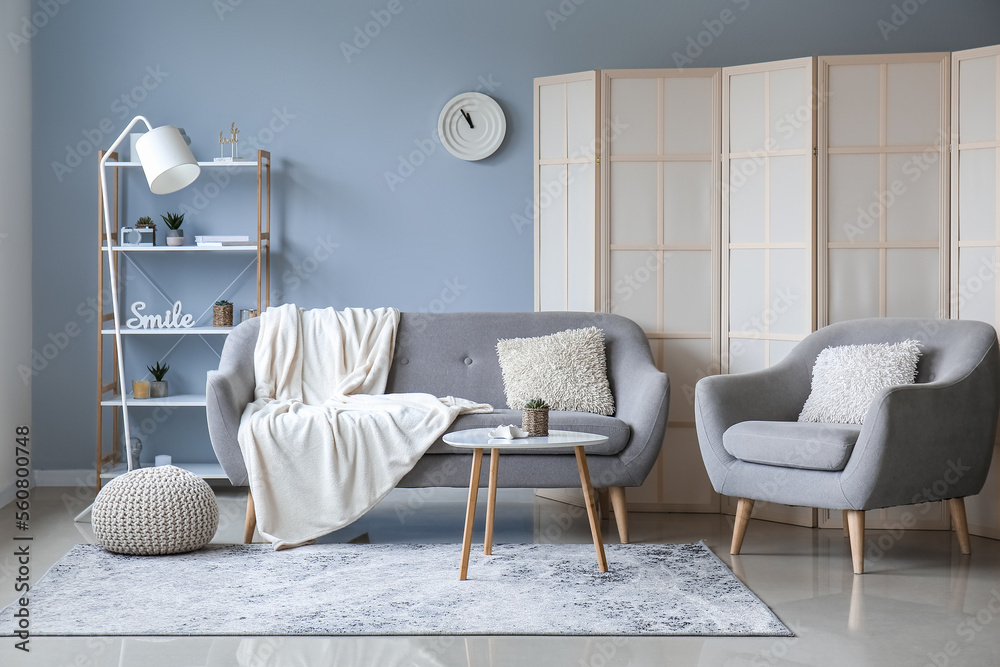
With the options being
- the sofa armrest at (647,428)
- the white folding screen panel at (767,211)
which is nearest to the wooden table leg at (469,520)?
the sofa armrest at (647,428)

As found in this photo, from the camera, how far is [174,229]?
4.55 m

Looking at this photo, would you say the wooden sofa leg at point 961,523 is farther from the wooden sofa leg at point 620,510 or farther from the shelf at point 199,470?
the shelf at point 199,470

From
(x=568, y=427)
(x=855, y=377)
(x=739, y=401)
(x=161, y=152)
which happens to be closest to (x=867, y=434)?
(x=855, y=377)

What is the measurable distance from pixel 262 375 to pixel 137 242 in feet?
3.90

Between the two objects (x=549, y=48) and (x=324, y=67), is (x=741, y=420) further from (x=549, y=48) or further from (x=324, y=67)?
(x=324, y=67)

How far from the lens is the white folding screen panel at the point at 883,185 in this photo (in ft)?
12.5

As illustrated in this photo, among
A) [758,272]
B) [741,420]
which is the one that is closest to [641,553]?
[741,420]

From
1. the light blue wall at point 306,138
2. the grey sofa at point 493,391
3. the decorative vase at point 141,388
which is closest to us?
the grey sofa at point 493,391

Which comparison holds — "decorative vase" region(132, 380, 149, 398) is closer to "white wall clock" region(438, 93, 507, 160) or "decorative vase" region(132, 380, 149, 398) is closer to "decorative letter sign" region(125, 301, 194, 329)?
"decorative letter sign" region(125, 301, 194, 329)

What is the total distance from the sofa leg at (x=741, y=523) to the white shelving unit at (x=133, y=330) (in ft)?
7.87

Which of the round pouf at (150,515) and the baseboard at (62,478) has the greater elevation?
the round pouf at (150,515)

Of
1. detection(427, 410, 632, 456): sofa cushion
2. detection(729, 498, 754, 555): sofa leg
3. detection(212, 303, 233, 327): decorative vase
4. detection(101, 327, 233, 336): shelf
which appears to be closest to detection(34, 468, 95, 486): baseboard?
detection(101, 327, 233, 336): shelf

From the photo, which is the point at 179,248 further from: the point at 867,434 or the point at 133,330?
the point at 867,434

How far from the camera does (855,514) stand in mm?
3154
